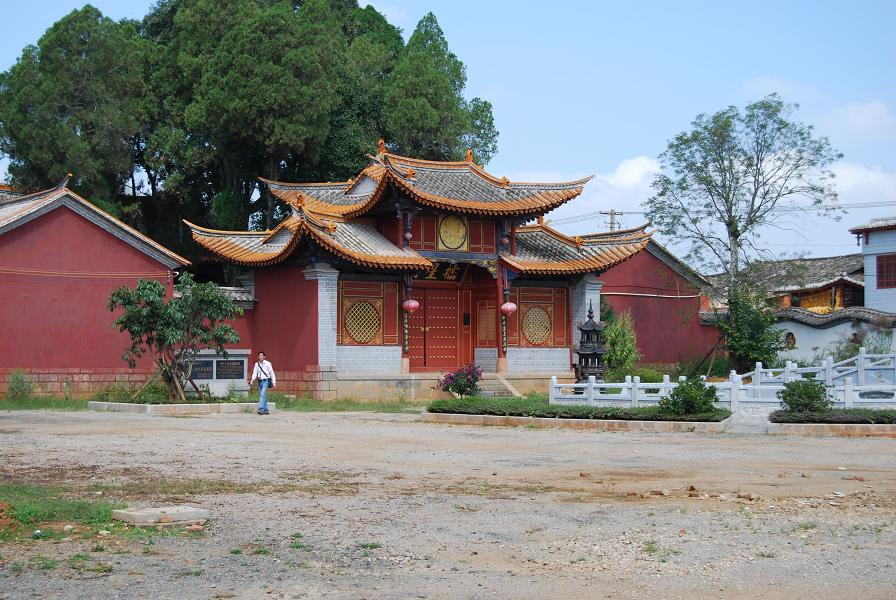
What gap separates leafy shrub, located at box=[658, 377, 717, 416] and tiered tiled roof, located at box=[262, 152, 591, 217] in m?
11.9

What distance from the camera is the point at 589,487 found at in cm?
1223

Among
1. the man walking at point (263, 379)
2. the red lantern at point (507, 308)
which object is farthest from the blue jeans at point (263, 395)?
the red lantern at point (507, 308)

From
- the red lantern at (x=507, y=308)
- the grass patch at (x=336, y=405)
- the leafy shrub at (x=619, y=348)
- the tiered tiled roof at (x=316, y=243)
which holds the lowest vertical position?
the grass patch at (x=336, y=405)

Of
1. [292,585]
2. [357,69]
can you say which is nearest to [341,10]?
[357,69]

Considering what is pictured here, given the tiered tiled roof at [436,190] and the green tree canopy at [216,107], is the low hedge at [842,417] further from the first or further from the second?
the green tree canopy at [216,107]

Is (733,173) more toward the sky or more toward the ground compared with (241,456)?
more toward the sky

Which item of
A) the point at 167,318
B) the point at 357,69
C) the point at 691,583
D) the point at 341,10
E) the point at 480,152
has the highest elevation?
the point at 341,10

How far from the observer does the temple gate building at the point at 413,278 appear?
99.8 feet

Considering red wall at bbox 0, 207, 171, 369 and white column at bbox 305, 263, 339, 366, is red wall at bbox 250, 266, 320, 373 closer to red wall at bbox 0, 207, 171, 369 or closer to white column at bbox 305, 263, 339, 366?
white column at bbox 305, 263, 339, 366

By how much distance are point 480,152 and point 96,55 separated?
1552 cm

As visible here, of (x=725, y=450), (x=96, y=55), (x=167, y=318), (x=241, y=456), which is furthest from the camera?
(x=96, y=55)

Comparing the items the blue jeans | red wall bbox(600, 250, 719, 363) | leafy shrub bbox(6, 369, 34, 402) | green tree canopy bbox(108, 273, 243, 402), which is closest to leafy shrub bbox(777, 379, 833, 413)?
the blue jeans

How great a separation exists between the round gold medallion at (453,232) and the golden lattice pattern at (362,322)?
3069mm

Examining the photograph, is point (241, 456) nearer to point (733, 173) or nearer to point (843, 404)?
point (843, 404)
